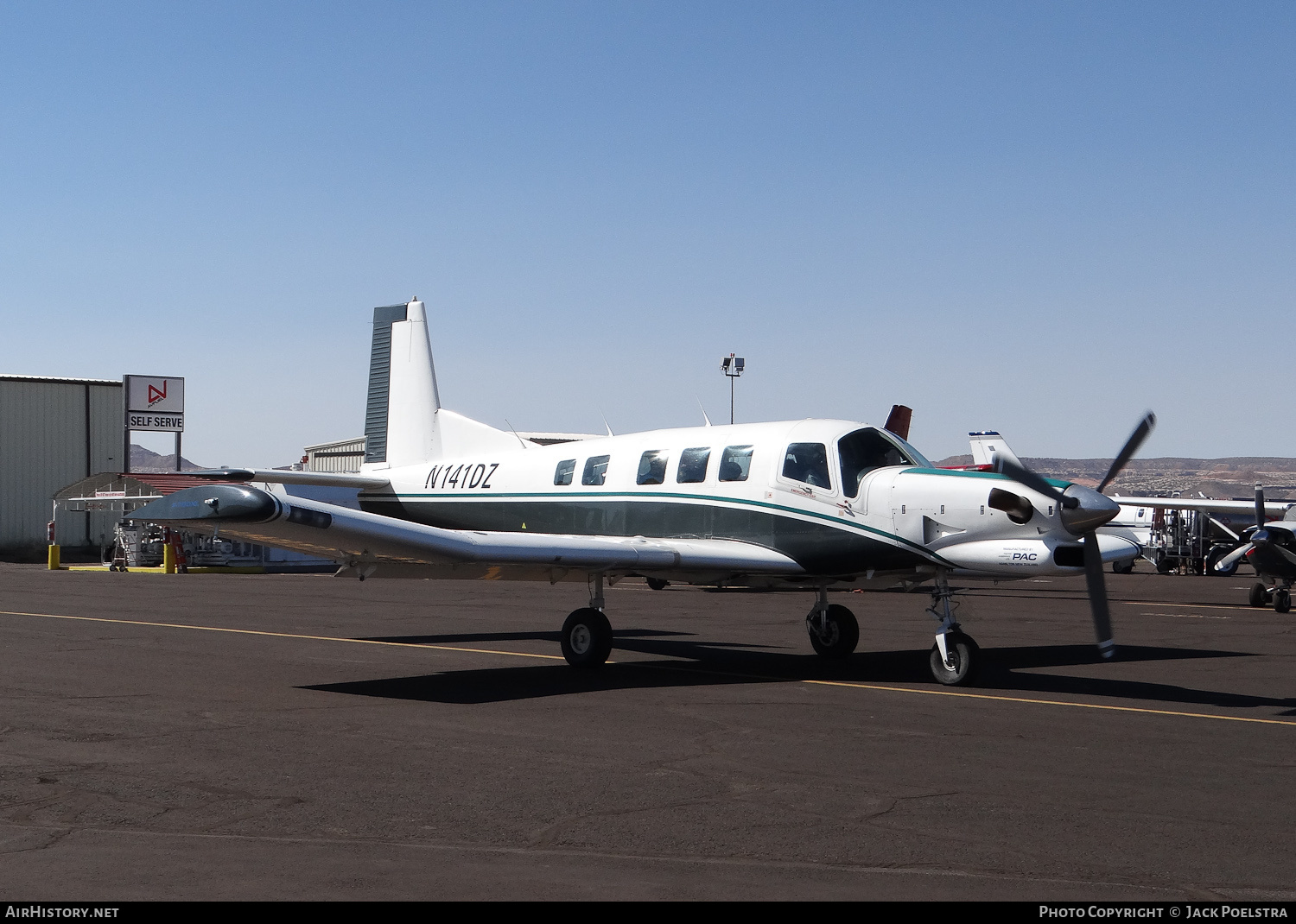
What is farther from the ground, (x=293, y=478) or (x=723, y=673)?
(x=293, y=478)

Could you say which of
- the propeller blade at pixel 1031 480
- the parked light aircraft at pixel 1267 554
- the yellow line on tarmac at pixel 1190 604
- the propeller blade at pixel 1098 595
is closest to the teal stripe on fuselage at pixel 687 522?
the propeller blade at pixel 1031 480

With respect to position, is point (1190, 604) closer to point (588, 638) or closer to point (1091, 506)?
point (1091, 506)

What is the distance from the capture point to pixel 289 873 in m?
5.70

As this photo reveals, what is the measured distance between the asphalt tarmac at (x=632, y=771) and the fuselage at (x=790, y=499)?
4.81 ft

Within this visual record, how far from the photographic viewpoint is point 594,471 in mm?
16297

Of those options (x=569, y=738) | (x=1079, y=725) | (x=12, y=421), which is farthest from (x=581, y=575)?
(x=12, y=421)

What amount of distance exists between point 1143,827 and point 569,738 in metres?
4.45

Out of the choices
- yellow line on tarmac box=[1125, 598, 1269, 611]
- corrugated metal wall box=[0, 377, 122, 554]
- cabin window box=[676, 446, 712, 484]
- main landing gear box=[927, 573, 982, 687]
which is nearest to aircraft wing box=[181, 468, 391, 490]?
cabin window box=[676, 446, 712, 484]

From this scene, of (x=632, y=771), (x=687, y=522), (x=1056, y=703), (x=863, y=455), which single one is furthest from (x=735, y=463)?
(x=632, y=771)

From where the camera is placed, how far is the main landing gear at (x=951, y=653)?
42.7ft

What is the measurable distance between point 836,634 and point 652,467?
10.3 ft

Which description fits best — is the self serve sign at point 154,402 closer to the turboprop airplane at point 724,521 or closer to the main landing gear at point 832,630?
the turboprop airplane at point 724,521

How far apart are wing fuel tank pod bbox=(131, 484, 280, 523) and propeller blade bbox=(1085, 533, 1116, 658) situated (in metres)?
7.84
